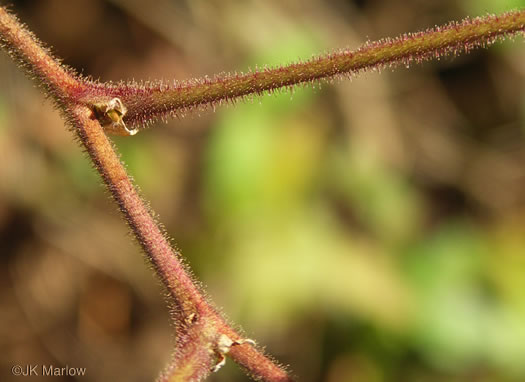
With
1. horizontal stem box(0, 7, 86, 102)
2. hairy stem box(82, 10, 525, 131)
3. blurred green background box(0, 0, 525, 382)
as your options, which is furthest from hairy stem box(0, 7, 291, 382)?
blurred green background box(0, 0, 525, 382)

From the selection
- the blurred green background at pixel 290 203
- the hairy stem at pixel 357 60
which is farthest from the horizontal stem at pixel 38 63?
the blurred green background at pixel 290 203

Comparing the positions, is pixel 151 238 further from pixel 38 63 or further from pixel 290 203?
pixel 290 203

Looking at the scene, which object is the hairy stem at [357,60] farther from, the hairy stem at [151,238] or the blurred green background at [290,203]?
the blurred green background at [290,203]

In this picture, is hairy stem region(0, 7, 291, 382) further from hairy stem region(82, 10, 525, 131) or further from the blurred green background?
the blurred green background

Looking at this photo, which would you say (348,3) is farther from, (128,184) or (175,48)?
(128,184)

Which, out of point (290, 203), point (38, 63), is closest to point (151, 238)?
point (38, 63)

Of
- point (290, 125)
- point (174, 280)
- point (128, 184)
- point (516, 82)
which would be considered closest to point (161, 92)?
point (128, 184)

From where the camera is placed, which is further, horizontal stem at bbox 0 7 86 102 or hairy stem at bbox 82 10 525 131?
horizontal stem at bbox 0 7 86 102
